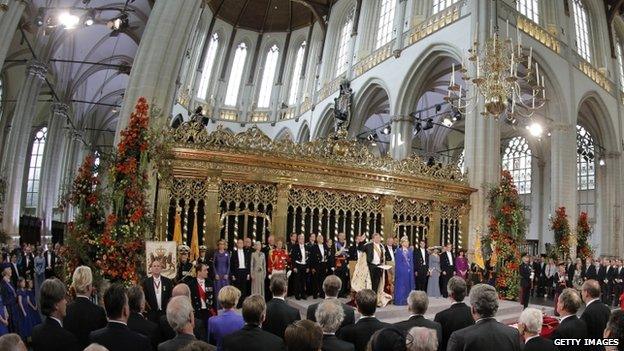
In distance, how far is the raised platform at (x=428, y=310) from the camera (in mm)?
9070

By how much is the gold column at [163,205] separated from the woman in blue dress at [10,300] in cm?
270

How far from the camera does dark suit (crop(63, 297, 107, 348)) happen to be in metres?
3.90

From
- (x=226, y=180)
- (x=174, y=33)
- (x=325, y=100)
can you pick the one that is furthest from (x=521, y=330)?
(x=325, y=100)

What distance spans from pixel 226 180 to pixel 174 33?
342cm

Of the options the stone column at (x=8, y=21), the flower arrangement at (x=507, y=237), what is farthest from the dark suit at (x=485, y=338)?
the stone column at (x=8, y=21)

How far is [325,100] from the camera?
76.1 ft

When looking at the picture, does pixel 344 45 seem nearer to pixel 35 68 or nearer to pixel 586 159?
pixel 586 159

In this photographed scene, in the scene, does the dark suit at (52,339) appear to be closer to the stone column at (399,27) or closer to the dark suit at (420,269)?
the dark suit at (420,269)

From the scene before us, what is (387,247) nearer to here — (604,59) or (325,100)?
(325,100)

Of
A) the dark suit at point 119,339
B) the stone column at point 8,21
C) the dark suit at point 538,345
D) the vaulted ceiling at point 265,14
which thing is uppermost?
the vaulted ceiling at point 265,14

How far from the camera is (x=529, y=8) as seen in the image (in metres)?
17.4

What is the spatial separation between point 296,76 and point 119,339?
83.5 ft

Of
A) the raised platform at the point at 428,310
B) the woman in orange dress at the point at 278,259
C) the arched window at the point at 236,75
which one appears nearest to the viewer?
the raised platform at the point at 428,310

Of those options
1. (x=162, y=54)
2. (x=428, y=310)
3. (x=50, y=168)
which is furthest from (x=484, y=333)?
(x=50, y=168)
